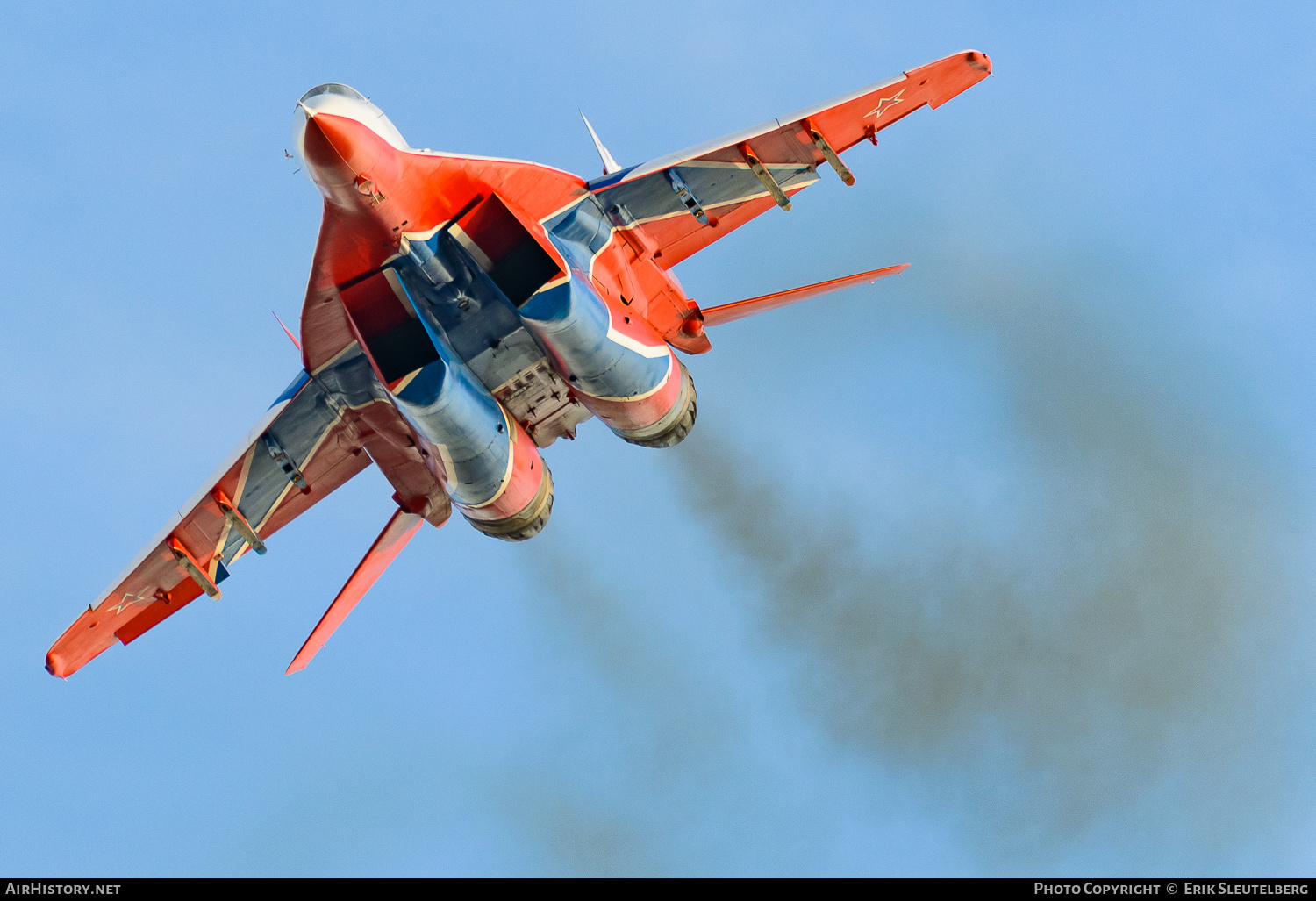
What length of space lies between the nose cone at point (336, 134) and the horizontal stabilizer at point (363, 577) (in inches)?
301

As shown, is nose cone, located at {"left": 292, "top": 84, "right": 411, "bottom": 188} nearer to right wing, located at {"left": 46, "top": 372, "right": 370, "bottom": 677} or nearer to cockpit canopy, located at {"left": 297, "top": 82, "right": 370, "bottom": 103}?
cockpit canopy, located at {"left": 297, "top": 82, "right": 370, "bottom": 103}

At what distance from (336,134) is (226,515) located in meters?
9.30

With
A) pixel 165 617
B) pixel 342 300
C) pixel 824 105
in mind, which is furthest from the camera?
pixel 165 617

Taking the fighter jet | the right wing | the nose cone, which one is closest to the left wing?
the fighter jet

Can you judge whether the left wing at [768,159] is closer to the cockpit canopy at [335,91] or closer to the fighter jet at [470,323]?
the fighter jet at [470,323]

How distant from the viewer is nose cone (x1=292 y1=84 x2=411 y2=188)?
1947cm

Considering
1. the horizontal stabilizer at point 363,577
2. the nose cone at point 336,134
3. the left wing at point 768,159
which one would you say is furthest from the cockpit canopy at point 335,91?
the horizontal stabilizer at point 363,577

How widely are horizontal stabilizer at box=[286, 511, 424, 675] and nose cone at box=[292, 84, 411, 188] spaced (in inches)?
301

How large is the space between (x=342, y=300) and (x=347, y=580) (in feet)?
18.6

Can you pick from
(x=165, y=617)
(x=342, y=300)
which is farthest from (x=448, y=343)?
(x=165, y=617)

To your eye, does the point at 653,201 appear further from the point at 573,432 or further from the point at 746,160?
the point at 573,432

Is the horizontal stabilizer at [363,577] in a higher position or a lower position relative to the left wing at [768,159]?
lower

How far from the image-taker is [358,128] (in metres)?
19.8

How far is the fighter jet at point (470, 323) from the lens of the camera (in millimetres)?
21547
